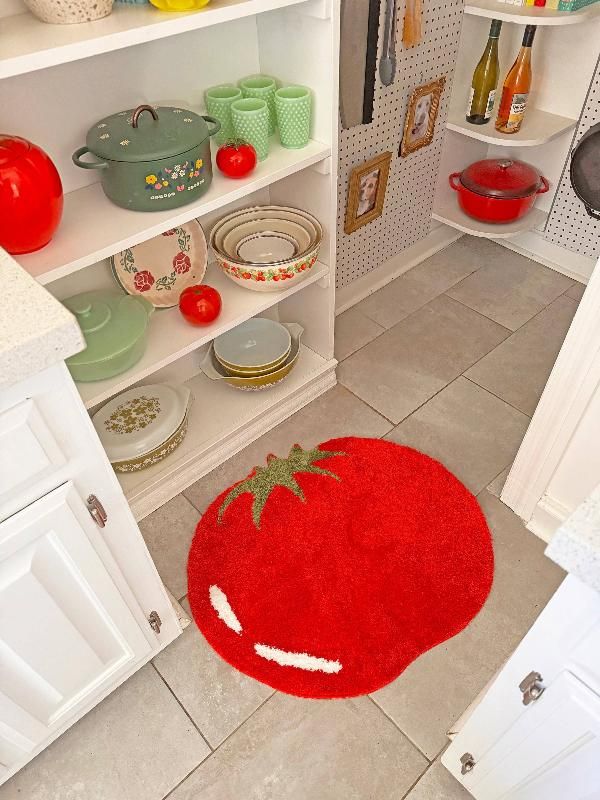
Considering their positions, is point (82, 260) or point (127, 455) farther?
point (127, 455)

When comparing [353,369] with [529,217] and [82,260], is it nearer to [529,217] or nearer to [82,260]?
[529,217]

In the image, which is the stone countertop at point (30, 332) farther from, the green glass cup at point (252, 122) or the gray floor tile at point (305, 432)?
the gray floor tile at point (305, 432)

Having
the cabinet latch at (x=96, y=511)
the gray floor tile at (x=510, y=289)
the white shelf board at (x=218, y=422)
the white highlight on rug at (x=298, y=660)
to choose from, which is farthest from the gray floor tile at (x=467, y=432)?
the cabinet latch at (x=96, y=511)

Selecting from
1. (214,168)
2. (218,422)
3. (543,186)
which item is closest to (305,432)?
(218,422)

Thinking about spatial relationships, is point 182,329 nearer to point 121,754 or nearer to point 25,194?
point 25,194

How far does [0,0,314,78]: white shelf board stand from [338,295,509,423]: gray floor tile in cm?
125

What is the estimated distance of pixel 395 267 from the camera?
2.65 m

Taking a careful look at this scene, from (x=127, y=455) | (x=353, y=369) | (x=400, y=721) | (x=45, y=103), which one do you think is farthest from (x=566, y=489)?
(x=45, y=103)

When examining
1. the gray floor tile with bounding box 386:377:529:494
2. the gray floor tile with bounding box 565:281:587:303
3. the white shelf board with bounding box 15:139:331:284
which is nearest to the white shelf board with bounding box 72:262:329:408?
the white shelf board with bounding box 15:139:331:284

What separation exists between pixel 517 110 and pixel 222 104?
1244 millimetres

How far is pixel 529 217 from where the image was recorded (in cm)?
256

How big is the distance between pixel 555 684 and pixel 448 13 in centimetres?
211

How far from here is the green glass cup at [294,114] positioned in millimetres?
1515

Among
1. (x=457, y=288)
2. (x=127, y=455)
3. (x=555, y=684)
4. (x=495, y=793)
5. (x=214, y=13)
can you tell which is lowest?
(x=457, y=288)
